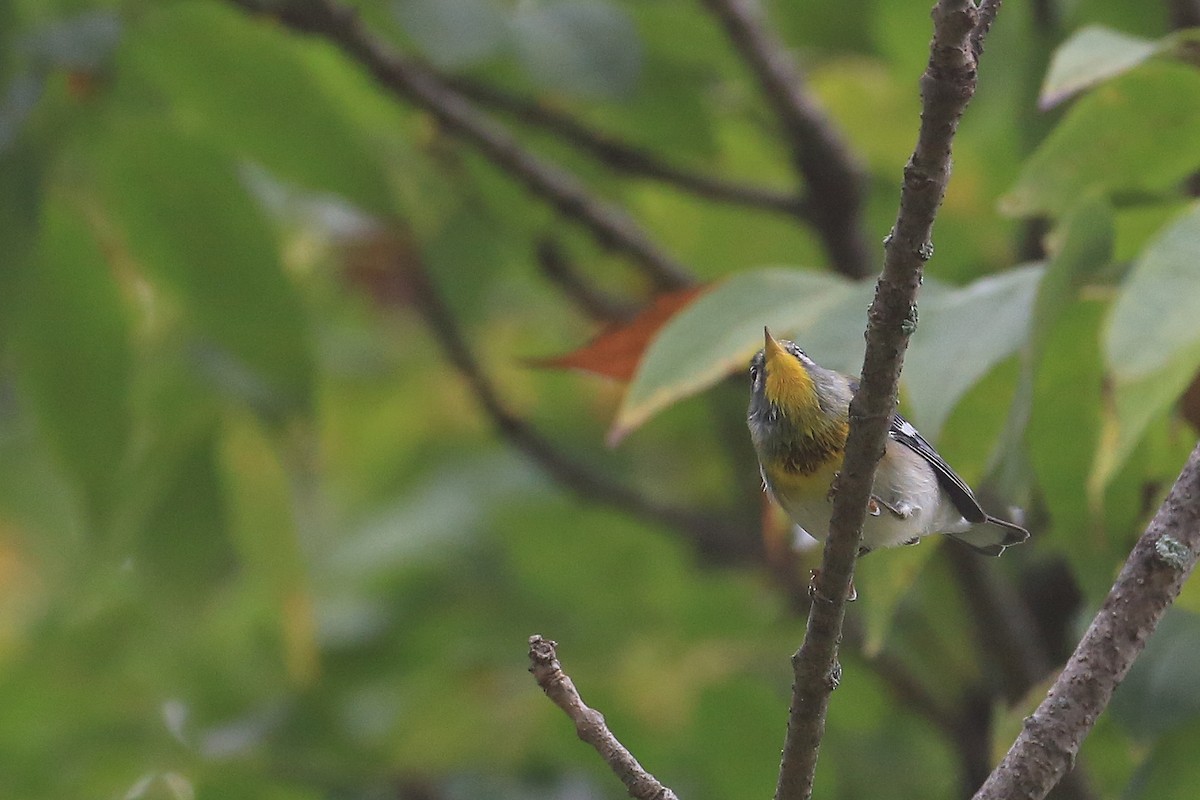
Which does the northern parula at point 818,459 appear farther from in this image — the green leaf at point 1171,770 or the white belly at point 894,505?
the green leaf at point 1171,770

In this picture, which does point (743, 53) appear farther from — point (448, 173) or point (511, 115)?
point (448, 173)

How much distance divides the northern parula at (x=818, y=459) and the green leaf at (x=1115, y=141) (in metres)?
0.45

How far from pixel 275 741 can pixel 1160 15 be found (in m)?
2.86

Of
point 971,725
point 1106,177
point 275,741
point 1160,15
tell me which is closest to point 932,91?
point 1106,177

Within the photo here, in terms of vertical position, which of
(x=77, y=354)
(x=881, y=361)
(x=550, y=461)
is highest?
(x=881, y=361)

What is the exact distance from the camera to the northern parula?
2006 millimetres

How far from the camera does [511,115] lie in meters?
3.64

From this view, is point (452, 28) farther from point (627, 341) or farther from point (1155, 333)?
point (1155, 333)

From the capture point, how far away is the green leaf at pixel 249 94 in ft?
8.86

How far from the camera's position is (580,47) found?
9.31 feet

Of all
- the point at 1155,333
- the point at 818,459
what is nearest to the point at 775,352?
the point at 818,459

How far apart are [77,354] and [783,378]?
1.58 metres

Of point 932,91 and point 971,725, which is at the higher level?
Answer: point 932,91

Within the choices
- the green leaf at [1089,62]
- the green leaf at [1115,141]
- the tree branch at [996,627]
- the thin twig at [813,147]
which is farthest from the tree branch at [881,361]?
the thin twig at [813,147]
